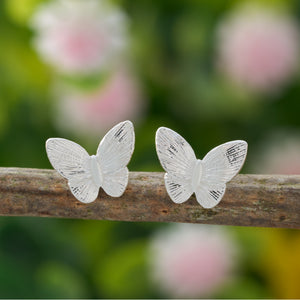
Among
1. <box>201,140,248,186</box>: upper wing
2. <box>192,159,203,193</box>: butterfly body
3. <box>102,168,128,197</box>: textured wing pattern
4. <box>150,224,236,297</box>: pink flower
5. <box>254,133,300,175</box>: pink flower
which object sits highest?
<box>201,140,248,186</box>: upper wing

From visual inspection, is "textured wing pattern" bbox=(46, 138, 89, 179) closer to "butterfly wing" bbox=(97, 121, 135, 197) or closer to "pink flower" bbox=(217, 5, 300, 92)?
"butterfly wing" bbox=(97, 121, 135, 197)

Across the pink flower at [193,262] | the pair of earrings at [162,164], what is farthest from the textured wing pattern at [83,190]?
the pink flower at [193,262]

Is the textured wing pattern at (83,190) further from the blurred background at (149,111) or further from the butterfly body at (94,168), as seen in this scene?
the blurred background at (149,111)

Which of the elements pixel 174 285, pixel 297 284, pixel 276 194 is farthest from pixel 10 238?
pixel 276 194

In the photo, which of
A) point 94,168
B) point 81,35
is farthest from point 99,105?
point 94,168

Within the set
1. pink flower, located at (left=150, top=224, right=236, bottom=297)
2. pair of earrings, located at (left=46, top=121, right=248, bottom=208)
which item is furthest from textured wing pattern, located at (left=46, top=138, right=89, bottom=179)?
pink flower, located at (left=150, top=224, right=236, bottom=297)

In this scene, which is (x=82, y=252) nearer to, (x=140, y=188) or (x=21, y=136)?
(x=21, y=136)

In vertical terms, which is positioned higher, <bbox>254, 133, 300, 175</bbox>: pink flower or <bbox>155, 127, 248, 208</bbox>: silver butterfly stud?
<bbox>155, 127, 248, 208</bbox>: silver butterfly stud
